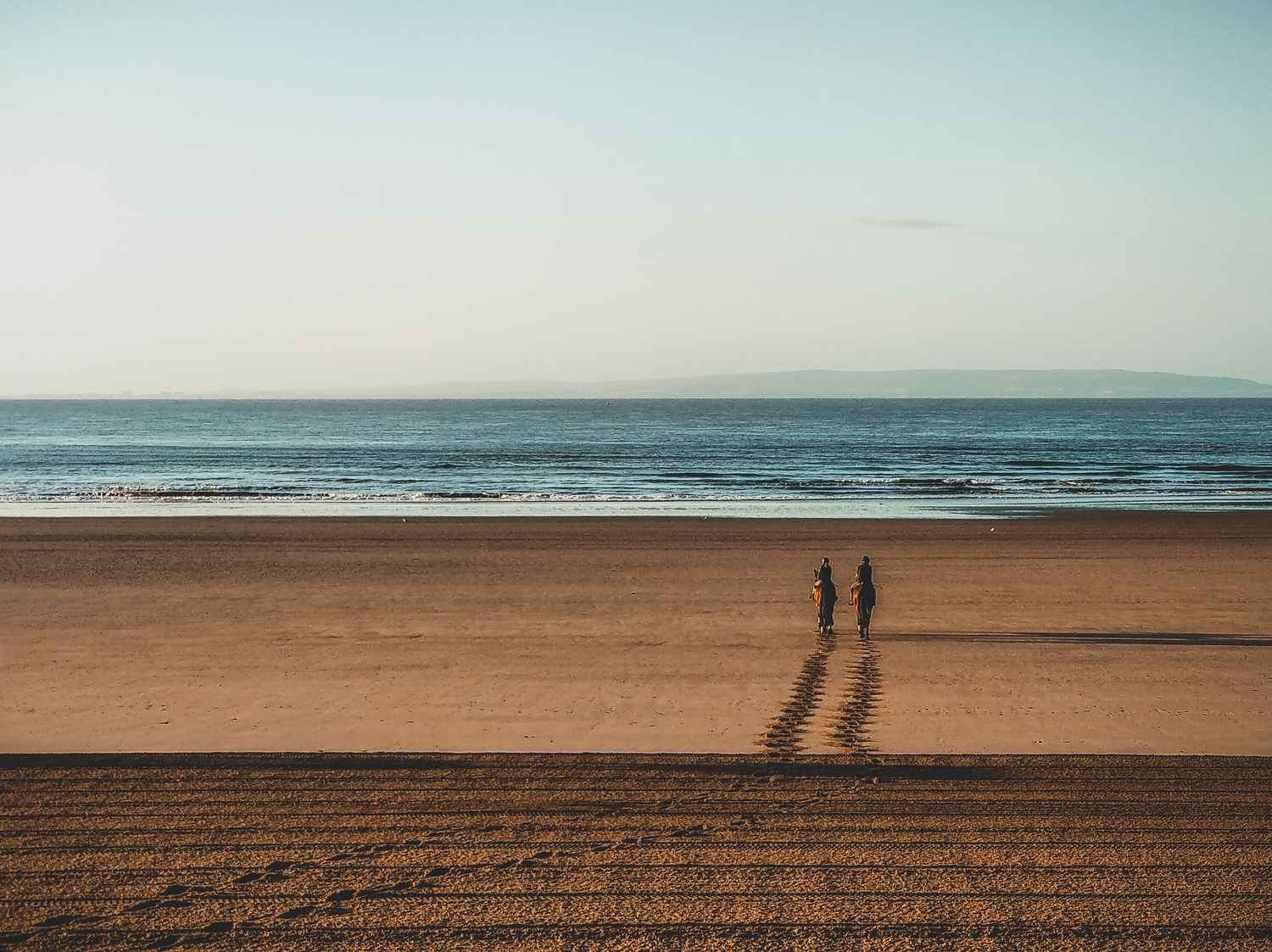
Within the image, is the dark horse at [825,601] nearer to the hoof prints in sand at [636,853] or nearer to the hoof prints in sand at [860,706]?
Answer: the hoof prints in sand at [860,706]

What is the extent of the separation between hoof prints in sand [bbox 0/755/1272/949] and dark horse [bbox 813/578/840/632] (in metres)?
5.47

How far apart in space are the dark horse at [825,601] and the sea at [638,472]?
56.2ft

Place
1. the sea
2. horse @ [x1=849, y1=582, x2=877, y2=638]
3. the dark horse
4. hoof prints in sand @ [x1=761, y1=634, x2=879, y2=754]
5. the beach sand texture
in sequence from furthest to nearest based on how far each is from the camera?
1. the sea
2. the dark horse
3. horse @ [x1=849, y1=582, x2=877, y2=638]
4. hoof prints in sand @ [x1=761, y1=634, x2=879, y2=754]
5. the beach sand texture

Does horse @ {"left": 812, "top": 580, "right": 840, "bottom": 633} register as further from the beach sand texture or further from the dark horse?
the beach sand texture

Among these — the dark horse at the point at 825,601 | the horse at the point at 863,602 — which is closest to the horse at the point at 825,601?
the dark horse at the point at 825,601

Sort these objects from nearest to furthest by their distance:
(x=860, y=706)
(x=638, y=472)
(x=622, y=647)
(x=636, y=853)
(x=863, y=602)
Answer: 1. (x=636, y=853)
2. (x=860, y=706)
3. (x=622, y=647)
4. (x=863, y=602)
5. (x=638, y=472)

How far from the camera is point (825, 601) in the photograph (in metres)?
13.9

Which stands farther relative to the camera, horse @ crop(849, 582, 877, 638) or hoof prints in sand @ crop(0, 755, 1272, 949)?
horse @ crop(849, 582, 877, 638)

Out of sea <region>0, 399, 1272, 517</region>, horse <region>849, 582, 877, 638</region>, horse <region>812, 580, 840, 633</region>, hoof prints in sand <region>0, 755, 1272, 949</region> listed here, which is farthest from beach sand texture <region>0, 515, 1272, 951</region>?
sea <region>0, 399, 1272, 517</region>

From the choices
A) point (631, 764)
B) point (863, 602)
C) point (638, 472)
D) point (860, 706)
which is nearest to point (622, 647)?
point (863, 602)

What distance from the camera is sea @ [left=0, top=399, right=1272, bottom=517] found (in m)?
35.0

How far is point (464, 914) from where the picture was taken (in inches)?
213

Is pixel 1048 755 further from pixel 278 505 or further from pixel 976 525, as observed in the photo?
pixel 278 505

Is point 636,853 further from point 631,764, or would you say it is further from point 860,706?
point 860,706
